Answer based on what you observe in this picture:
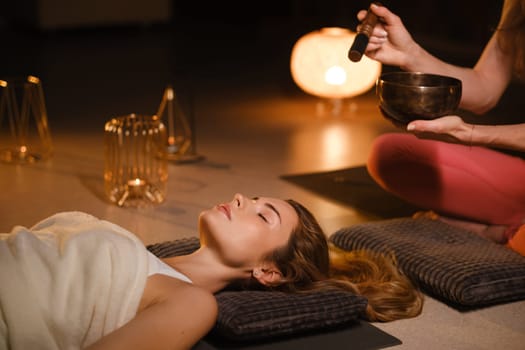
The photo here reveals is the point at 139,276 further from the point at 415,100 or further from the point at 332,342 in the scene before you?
the point at 415,100

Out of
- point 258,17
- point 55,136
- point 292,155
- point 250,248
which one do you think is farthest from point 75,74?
point 250,248

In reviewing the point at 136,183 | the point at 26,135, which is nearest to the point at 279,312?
the point at 136,183

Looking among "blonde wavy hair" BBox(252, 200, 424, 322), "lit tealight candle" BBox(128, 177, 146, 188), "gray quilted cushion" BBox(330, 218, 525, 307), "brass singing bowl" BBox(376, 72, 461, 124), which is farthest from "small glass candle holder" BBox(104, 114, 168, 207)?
"brass singing bowl" BBox(376, 72, 461, 124)

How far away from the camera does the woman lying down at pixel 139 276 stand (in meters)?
1.69

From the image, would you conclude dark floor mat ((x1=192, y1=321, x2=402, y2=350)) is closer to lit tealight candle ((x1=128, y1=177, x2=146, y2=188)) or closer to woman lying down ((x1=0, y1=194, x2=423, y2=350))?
woman lying down ((x1=0, y1=194, x2=423, y2=350))

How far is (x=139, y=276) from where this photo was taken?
1771 millimetres

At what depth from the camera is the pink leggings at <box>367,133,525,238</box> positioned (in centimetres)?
260

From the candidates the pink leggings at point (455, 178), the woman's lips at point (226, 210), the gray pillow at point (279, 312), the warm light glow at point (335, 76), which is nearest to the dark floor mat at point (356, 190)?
the pink leggings at point (455, 178)

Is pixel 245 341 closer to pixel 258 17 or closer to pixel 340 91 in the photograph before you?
pixel 340 91

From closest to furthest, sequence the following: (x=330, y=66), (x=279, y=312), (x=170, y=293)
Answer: (x=170, y=293) < (x=279, y=312) < (x=330, y=66)

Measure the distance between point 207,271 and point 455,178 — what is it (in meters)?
1.00

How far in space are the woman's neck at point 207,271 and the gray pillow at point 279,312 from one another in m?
0.04

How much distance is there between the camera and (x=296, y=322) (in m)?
1.94

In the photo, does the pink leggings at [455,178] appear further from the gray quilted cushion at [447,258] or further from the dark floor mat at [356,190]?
the dark floor mat at [356,190]
